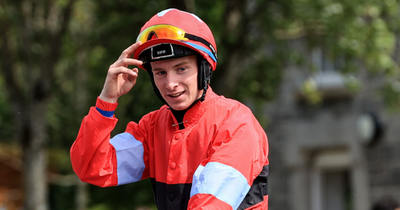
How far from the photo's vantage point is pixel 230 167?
239 cm

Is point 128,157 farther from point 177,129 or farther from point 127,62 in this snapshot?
point 127,62

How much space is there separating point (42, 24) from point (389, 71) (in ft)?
20.0

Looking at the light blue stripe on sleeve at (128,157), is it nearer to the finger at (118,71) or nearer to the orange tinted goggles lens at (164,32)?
the finger at (118,71)

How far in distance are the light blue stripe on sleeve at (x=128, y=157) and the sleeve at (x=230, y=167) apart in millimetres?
546

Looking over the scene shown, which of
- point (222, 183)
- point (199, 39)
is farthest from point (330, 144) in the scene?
point (222, 183)

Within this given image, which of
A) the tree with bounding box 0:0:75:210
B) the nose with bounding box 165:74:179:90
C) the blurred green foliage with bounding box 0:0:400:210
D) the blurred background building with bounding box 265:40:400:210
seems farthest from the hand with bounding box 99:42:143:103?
the blurred background building with bounding box 265:40:400:210

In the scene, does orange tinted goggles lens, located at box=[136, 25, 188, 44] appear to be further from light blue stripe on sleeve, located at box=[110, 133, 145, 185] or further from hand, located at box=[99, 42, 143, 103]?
light blue stripe on sleeve, located at box=[110, 133, 145, 185]

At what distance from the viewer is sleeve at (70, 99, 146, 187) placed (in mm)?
2688

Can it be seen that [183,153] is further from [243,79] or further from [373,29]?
[243,79]

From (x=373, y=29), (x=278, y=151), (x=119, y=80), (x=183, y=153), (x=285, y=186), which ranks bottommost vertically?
(x=285, y=186)

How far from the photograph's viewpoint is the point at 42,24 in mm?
9883

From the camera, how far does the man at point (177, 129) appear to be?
2514mm

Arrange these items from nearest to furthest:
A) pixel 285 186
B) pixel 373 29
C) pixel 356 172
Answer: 1. pixel 373 29
2. pixel 356 172
3. pixel 285 186

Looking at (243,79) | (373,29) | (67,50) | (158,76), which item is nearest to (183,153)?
(158,76)
